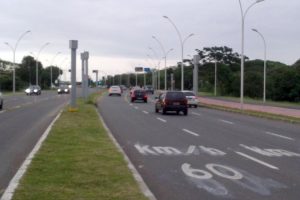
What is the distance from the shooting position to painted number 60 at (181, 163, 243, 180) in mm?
11945

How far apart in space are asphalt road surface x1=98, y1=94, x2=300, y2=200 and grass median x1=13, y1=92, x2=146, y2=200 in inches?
22.3

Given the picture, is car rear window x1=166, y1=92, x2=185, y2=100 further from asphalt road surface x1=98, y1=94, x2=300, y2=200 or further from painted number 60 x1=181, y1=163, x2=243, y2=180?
painted number 60 x1=181, y1=163, x2=243, y2=180

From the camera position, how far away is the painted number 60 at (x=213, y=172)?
39.2 ft

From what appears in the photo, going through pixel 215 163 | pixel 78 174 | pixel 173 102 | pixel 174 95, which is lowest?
pixel 215 163

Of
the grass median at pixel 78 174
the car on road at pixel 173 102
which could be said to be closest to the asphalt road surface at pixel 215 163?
the grass median at pixel 78 174

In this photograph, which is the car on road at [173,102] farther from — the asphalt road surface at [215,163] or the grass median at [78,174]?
the grass median at [78,174]

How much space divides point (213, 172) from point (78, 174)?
294 cm

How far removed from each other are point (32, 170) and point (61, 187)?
2.07 metres

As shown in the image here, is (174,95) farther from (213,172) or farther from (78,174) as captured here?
(78,174)

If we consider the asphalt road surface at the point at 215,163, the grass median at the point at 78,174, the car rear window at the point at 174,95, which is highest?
the car rear window at the point at 174,95

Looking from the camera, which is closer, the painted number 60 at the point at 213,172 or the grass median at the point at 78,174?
the grass median at the point at 78,174

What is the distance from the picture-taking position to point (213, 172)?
1251 cm

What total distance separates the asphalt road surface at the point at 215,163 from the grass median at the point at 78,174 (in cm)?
57

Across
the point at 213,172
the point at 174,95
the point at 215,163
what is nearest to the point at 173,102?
the point at 174,95
